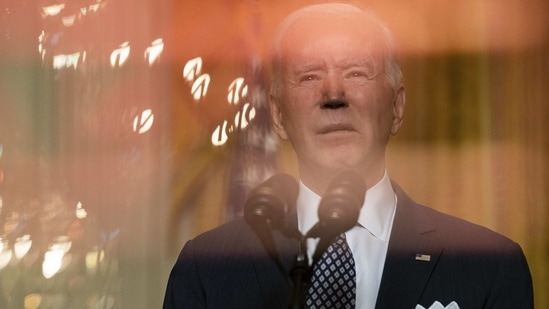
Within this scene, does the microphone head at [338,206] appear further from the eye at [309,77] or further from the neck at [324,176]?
the eye at [309,77]

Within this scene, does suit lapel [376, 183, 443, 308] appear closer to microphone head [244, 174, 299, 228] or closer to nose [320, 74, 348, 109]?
nose [320, 74, 348, 109]

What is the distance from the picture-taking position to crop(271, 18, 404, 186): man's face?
3.08m

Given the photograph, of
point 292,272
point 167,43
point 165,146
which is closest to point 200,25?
point 167,43

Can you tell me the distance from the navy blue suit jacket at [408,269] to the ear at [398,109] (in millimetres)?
185

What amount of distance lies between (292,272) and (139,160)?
98cm

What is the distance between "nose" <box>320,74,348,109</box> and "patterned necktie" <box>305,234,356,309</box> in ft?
1.30

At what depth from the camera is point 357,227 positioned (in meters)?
3.09

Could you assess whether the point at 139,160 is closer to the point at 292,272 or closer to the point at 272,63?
the point at 272,63

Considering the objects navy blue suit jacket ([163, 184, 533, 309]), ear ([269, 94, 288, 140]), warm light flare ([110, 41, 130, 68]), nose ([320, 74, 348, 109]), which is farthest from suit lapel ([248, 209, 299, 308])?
warm light flare ([110, 41, 130, 68])

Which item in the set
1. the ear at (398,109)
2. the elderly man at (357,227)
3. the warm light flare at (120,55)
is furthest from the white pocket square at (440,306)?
the warm light flare at (120,55)

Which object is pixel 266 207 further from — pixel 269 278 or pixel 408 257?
pixel 408 257

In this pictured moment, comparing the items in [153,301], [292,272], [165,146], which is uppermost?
[165,146]

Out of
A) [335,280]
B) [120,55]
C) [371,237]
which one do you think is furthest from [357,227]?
[120,55]

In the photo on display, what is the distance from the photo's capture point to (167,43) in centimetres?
329
